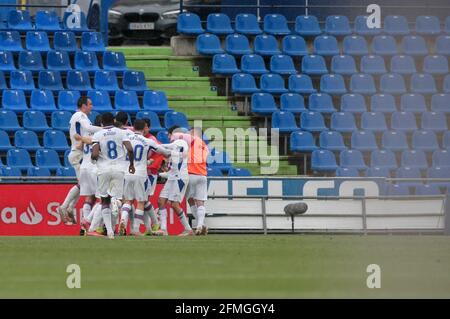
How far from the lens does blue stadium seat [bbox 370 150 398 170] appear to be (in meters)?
30.2

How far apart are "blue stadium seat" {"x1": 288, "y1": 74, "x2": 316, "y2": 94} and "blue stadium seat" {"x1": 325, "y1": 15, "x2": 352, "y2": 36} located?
6.12ft

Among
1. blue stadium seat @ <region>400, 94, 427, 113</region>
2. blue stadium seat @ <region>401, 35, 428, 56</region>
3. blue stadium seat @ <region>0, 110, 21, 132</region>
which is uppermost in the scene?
blue stadium seat @ <region>401, 35, 428, 56</region>

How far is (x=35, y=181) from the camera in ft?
86.3

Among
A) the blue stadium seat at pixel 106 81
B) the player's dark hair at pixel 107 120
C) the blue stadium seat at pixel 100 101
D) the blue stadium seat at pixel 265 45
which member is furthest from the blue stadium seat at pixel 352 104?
the player's dark hair at pixel 107 120

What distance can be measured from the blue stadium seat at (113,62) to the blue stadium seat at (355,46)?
17.6 ft

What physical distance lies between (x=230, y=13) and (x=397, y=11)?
427cm

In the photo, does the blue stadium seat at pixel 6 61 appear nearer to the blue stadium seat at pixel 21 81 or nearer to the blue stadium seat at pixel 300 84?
the blue stadium seat at pixel 21 81

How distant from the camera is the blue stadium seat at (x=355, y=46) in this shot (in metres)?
33.2

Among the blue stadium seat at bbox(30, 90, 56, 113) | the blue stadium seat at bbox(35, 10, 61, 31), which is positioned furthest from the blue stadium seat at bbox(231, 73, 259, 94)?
the blue stadium seat at bbox(30, 90, 56, 113)

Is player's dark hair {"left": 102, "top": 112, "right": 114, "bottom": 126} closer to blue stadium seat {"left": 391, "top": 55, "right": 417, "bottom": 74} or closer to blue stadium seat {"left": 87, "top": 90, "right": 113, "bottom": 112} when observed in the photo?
blue stadium seat {"left": 87, "top": 90, "right": 113, "bottom": 112}

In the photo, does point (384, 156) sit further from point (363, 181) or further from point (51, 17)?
point (51, 17)

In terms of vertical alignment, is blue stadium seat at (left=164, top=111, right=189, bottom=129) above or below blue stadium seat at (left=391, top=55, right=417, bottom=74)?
below

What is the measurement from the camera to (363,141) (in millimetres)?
31000
